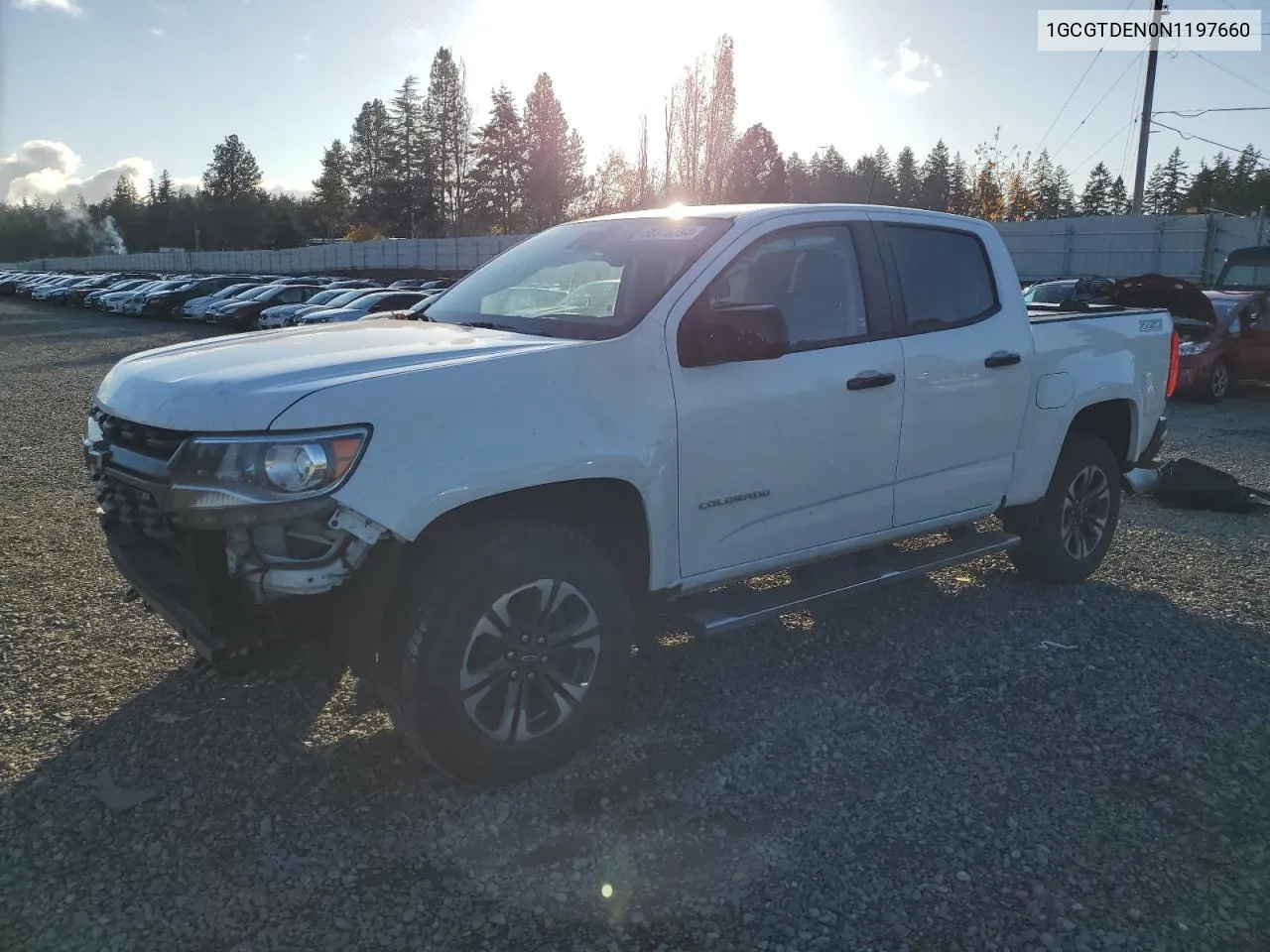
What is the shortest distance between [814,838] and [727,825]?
0.29m

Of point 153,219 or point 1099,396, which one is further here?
point 153,219

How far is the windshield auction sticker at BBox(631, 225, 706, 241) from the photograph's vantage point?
4.02 metres

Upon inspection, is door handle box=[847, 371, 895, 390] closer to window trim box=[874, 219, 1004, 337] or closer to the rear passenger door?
the rear passenger door

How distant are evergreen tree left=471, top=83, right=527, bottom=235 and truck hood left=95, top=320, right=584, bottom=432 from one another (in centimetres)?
6885

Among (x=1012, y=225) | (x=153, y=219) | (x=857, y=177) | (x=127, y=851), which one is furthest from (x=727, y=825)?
(x=153, y=219)

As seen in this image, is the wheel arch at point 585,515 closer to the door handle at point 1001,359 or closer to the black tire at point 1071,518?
the door handle at point 1001,359

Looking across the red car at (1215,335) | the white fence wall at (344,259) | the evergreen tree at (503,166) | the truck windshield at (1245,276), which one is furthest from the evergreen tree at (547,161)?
the red car at (1215,335)

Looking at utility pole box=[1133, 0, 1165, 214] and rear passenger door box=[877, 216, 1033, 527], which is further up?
utility pole box=[1133, 0, 1165, 214]

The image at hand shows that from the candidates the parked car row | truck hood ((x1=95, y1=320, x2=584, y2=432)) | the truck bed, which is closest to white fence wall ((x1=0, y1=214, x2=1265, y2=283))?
the parked car row

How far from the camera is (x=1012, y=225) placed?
33125 mm

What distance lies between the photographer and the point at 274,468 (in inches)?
114

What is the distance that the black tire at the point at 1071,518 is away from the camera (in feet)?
17.9

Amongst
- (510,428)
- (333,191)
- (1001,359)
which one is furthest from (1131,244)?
(333,191)

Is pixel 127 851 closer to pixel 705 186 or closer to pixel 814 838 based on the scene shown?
pixel 814 838
